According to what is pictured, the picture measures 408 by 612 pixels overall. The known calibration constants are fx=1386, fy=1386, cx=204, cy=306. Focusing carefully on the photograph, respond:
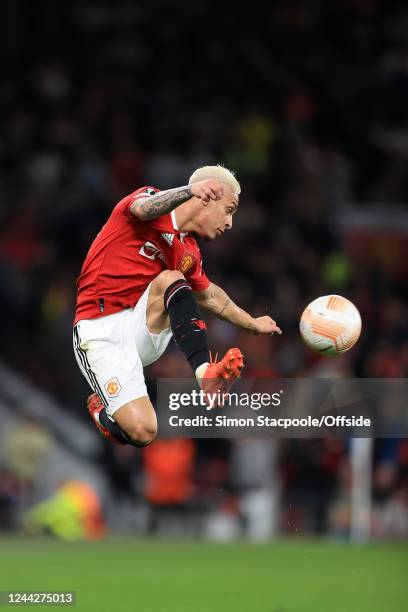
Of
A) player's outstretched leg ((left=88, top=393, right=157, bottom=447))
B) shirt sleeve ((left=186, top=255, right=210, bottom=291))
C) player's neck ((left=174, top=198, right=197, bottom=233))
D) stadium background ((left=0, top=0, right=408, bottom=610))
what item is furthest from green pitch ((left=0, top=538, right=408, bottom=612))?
player's neck ((left=174, top=198, right=197, bottom=233))

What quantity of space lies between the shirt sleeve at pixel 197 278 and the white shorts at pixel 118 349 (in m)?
0.35

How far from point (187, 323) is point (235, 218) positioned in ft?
24.7

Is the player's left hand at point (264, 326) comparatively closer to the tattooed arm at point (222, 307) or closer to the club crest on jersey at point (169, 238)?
the tattooed arm at point (222, 307)

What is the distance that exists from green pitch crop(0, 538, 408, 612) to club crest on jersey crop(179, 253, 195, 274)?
1.91m

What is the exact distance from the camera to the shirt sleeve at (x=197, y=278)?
7285mm

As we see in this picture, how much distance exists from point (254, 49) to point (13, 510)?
6612 mm

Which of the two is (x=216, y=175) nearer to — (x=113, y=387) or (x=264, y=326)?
(x=264, y=326)

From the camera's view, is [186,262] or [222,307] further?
[222,307]

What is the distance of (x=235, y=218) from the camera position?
556 inches

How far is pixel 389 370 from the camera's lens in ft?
41.5

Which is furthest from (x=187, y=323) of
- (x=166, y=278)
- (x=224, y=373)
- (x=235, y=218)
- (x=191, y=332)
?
(x=235, y=218)

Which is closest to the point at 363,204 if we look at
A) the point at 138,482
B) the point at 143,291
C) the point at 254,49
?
the point at 254,49

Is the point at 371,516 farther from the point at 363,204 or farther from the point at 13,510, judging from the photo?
the point at 363,204

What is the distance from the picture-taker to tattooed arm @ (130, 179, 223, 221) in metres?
6.16
